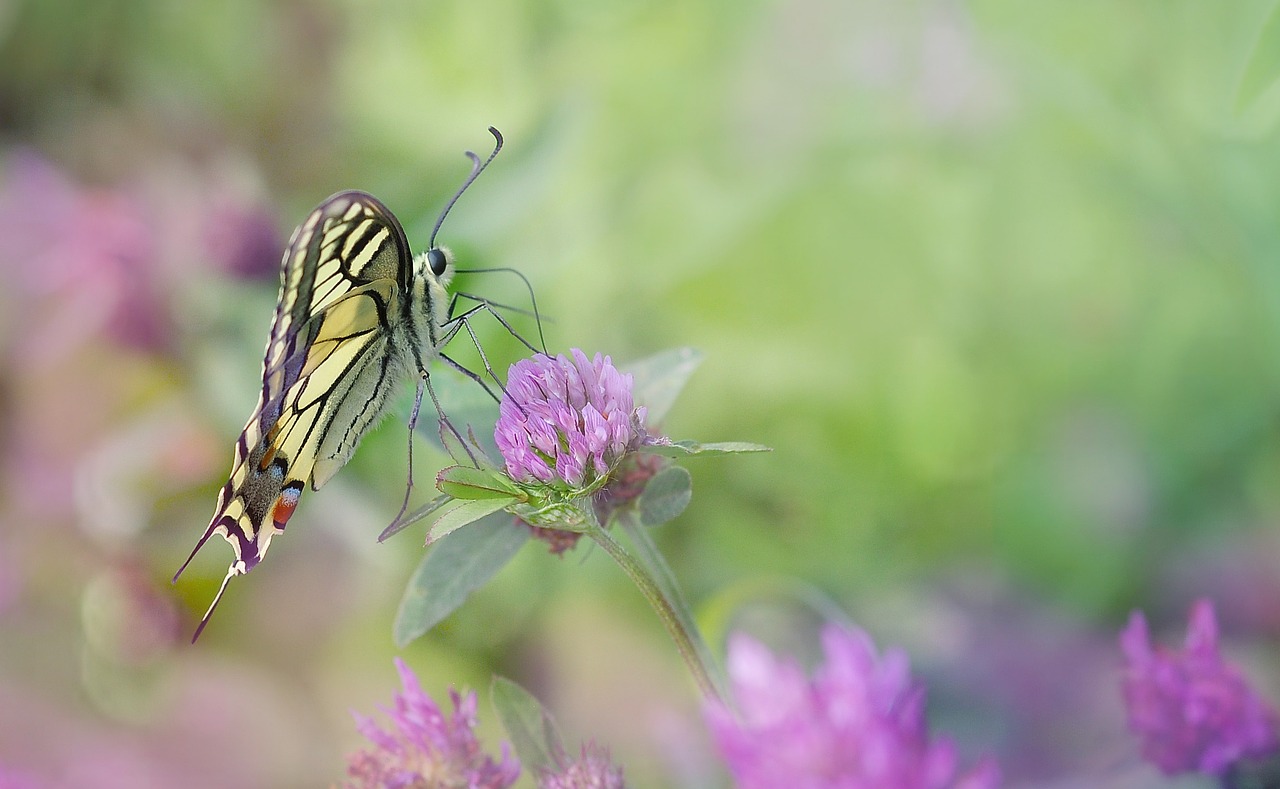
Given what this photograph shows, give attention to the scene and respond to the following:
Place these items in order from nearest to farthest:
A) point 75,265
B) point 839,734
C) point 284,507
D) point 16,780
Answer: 1. point 839,734
2. point 284,507
3. point 16,780
4. point 75,265

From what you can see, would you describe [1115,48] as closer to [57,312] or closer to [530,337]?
[530,337]

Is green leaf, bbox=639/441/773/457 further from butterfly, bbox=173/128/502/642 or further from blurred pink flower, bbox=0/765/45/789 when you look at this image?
blurred pink flower, bbox=0/765/45/789

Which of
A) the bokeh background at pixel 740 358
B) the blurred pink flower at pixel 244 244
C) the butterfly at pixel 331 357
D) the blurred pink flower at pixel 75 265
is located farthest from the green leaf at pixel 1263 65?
the blurred pink flower at pixel 75 265

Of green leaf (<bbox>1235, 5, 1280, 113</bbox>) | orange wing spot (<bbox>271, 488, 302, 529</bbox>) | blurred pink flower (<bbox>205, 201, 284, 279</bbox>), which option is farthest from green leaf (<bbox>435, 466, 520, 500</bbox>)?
blurred pink flower (<bbox>205, 201, 284, 279</bbox>)

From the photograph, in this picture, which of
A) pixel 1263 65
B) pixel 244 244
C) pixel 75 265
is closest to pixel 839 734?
pixel 1263 65

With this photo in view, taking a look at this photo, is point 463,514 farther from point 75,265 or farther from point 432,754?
point 75,265

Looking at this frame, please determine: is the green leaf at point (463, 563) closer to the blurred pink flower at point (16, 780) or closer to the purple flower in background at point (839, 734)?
the purple flower in background at point (839, 734)

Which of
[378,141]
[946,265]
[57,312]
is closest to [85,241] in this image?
[57,312]
